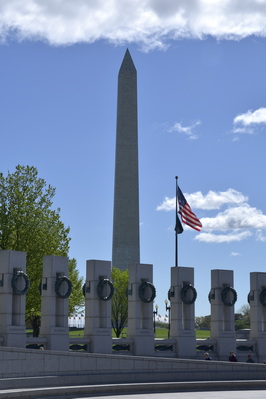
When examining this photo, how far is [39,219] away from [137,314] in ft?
52.3

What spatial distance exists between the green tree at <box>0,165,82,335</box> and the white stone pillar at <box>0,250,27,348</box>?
589 inches

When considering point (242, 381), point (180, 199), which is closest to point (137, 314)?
point (242, 381)

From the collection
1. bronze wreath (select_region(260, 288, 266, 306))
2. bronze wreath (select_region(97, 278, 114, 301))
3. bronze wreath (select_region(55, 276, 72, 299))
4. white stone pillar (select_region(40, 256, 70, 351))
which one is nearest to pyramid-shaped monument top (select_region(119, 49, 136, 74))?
bronze wreath (select_region(260, 288, 266, 306))

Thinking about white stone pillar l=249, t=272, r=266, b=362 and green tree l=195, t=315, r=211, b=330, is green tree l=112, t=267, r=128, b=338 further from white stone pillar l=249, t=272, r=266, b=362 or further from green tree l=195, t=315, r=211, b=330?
green tree l=195, t=315, r=211, b=330

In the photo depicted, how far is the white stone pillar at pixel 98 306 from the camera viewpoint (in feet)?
118

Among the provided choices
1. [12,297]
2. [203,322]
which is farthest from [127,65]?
[203,322]

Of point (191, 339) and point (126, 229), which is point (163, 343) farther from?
point (126, 229)

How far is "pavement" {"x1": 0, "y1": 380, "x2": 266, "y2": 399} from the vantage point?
27.3 metres

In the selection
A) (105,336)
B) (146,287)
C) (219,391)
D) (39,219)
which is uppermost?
(39,219)

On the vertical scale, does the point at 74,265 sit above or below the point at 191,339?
above

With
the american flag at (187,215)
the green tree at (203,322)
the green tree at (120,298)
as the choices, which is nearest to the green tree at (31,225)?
the american flag at (187,215)

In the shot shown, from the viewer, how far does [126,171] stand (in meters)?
83.5

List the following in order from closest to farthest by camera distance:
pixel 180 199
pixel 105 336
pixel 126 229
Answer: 1. pixel 105 336
2. pixel 180 199
3. pixel 126 229

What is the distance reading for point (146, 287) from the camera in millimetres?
37562
